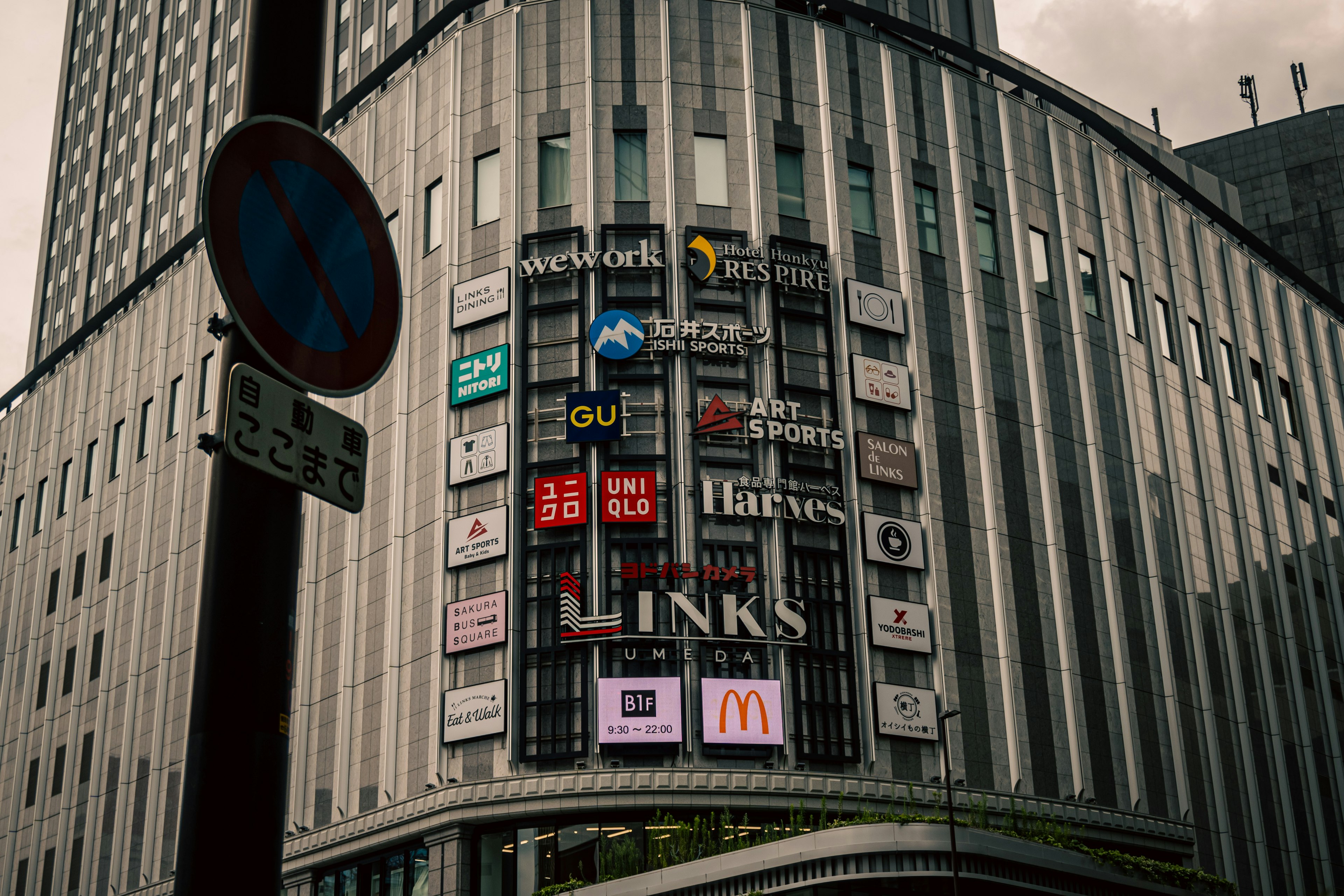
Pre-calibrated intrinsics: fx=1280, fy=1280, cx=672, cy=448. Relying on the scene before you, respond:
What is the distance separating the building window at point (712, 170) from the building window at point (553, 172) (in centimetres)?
Result: 473

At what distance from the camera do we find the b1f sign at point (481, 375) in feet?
145

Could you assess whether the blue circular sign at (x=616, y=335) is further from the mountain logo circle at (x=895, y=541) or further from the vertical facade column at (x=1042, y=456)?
the vertical facade column at (x=1042, y=456)

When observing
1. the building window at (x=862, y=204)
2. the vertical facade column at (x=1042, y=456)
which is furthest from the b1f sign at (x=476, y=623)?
the building window at (x=862, y=204)

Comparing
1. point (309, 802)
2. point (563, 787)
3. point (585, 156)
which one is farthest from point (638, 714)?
point (585, 156)

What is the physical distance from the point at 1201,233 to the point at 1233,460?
11.9 m

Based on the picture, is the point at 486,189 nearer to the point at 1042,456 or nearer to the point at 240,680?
the point at 1042,456

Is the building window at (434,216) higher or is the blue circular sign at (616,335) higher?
the building window at (434,216)

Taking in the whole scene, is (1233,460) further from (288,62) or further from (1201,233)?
(288,62)

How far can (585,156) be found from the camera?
4628 cm

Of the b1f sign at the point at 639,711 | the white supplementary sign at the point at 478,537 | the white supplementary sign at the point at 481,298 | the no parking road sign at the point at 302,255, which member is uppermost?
the white supplementary sign at the point at 481,298

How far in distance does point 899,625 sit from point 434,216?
75.4ft

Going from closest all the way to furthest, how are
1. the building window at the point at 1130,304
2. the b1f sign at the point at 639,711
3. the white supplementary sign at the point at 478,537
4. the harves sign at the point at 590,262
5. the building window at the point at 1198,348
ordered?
1. the b1f sign at the point at 639,711
2. the white supplementary sign at the point at 478,537
3. the harves sign at the point at 590,262
4. the building window at the point at 1130,304
5. the building window at the point at 1198,348

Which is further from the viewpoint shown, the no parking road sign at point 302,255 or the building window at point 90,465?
the building window at point 90,465

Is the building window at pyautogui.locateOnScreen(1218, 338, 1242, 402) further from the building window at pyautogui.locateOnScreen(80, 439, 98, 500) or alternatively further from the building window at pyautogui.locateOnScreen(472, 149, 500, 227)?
the building window at pyautogui.locateOnScreen(80, 439, 98, 500)
